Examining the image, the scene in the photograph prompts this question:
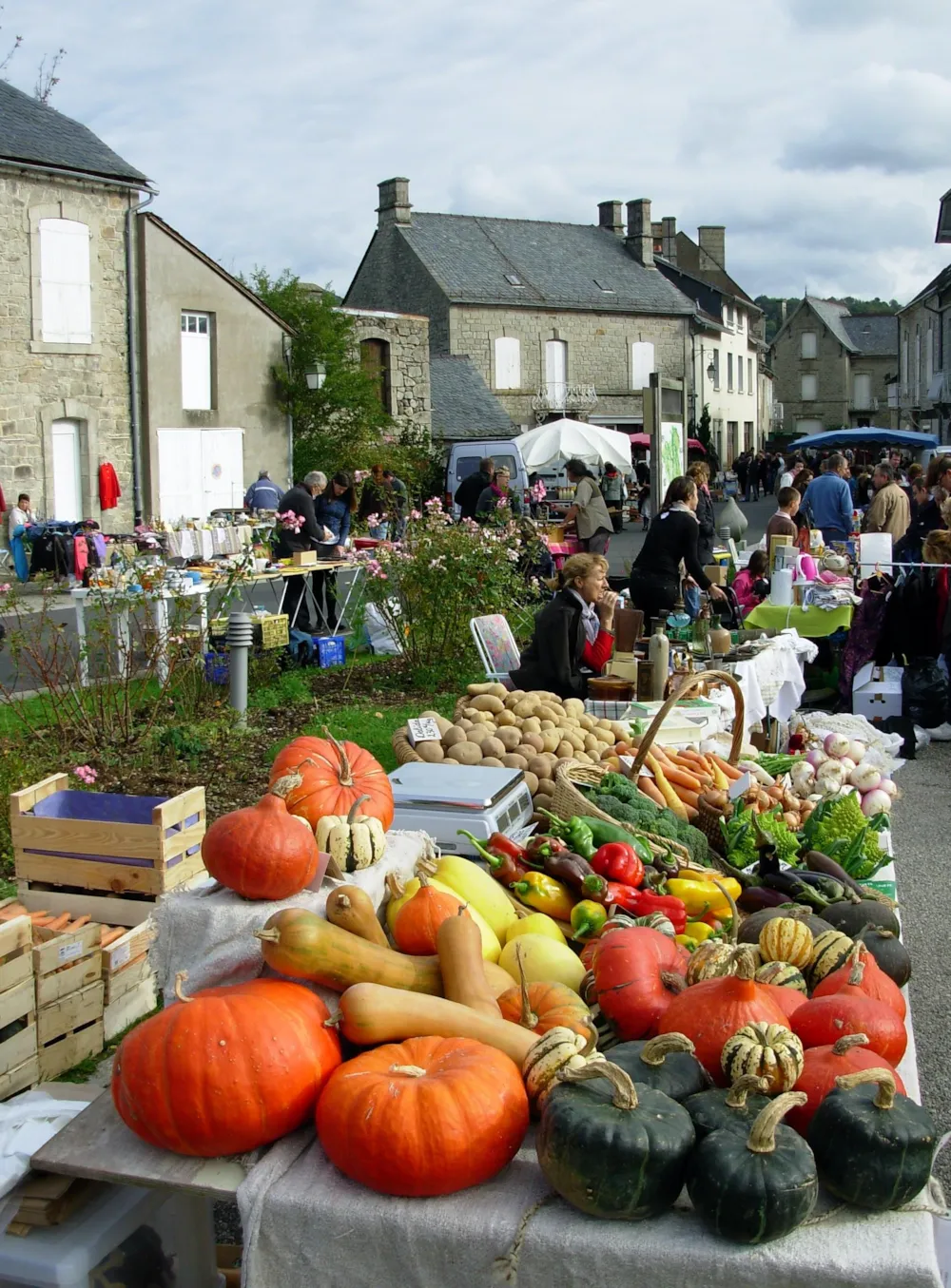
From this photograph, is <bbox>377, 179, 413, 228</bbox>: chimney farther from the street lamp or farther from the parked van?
the parked van

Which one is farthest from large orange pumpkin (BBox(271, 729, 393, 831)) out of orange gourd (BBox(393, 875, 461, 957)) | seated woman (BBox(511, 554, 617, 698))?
seated woman (BBox(511, 554, 617, 698))

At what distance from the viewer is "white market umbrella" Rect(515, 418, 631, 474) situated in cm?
2681

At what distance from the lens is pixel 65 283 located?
22781 millimetres

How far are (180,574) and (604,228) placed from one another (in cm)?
4507

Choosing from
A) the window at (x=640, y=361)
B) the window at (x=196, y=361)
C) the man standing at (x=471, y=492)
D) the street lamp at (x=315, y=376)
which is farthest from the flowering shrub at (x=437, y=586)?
the window at (x=640, y=361)

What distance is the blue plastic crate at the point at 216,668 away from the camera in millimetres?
9602

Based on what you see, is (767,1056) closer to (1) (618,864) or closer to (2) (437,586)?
(1) (618,864)

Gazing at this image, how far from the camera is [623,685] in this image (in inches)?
283

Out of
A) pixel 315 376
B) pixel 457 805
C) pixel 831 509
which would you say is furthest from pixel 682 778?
pixel 315 376

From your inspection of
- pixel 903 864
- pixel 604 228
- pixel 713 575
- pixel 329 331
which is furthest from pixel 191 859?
pixel 604 228

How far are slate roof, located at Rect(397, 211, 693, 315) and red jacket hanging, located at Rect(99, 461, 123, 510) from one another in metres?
22.2

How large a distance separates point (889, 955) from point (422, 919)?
4.35 feet

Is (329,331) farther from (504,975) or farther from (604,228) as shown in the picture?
(504,975)

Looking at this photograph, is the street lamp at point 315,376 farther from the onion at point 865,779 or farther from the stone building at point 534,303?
the onion at point 865,779
